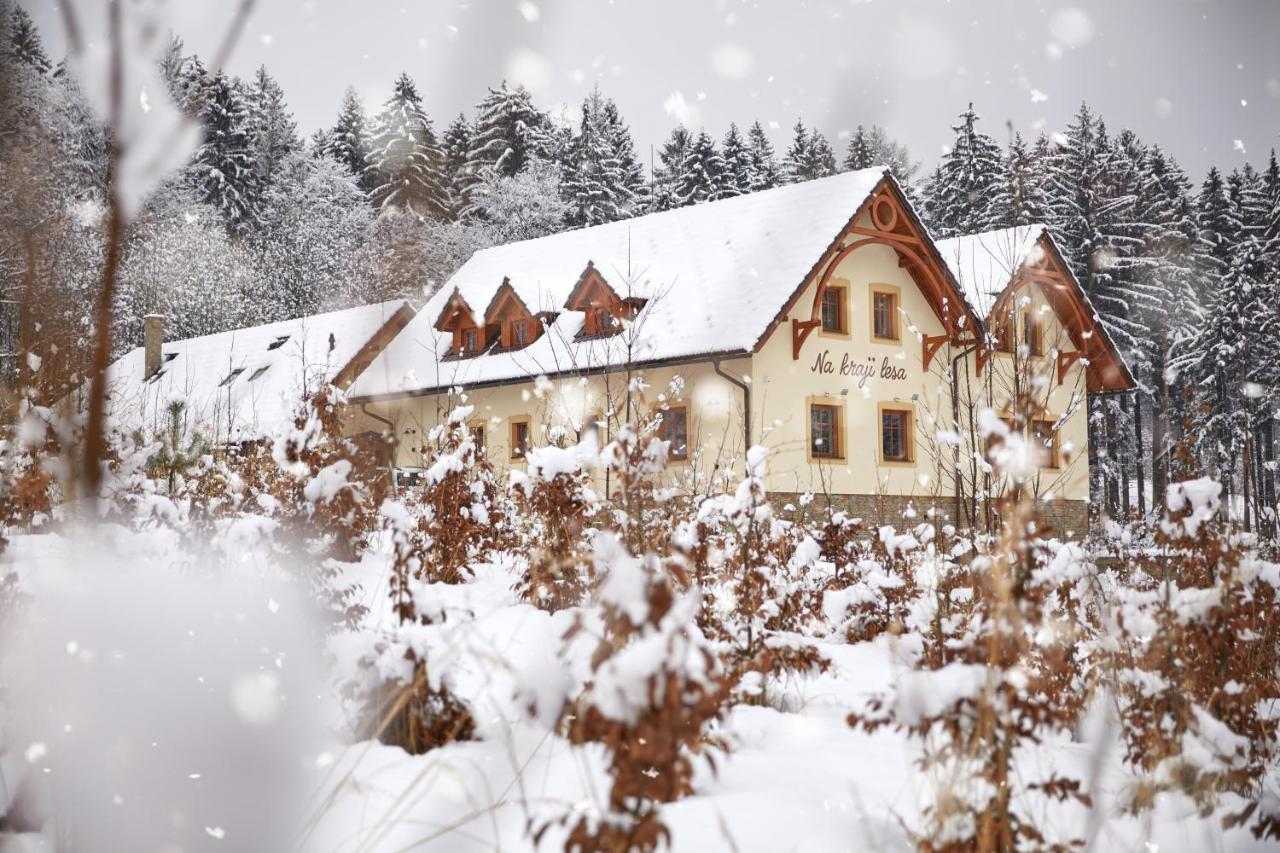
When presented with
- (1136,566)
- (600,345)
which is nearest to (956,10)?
(1136,566)

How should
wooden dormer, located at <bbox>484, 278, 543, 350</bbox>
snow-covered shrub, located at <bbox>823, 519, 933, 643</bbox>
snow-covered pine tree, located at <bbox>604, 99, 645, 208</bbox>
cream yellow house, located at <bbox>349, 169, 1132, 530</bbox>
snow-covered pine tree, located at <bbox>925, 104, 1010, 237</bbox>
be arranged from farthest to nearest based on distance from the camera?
1. snow-covered pine tree, located at <bbox>604, 99, 645, 208</bbox>
2. snow-covered pine tree, located at <bbox>925, 104, 1010, 237</bbox>
3. wooden dormer, located at <bbox>484, 278, 543, 350</bbox>
4. cream yellow house, located at <bbox>349, 169, 1132, 530</bbox>
5. snow-covered shrub, located at <bbox>823, 519, 933, 643</bbox>

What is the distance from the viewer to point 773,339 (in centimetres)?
2019

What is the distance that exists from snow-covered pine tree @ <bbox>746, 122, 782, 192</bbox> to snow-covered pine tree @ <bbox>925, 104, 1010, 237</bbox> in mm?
7478

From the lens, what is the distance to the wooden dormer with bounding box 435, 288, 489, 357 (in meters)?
24.5

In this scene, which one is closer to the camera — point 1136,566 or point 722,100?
point 722,100

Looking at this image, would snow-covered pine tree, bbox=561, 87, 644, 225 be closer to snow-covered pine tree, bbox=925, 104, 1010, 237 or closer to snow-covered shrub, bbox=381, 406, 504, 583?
snow-covered pine tree, bbox=925, 104, 1010, 237

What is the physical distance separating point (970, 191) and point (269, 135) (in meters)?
29.6

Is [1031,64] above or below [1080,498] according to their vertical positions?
above

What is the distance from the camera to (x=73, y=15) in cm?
184

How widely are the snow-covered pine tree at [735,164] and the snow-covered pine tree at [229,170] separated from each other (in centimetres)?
2027

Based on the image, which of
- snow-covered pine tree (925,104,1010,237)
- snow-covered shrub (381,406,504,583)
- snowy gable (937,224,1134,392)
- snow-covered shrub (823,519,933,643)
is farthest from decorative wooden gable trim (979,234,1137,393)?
snow-covered shrub (381,406,504,583)

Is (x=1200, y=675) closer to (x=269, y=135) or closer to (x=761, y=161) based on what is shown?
(x=761, y=161)

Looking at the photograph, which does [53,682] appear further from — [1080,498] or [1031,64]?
[1080,498]

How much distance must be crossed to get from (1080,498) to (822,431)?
829 centimetres
